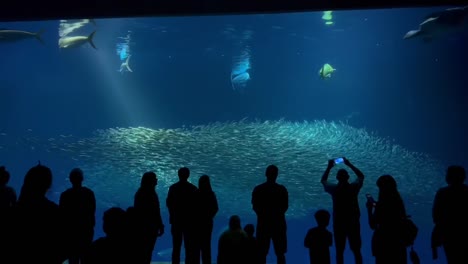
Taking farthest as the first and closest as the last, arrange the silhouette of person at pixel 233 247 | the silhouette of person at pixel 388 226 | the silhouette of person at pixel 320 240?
the silhouette of person at pixel 320 240
the silhouette of person at pixel 388 226
the silhouette of person at pixel 233 247

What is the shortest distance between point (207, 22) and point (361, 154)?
13.2 meters

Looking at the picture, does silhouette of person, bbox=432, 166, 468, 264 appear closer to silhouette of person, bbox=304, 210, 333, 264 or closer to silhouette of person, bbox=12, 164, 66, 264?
silhouette of person, bbox=304, 210, 333, 264

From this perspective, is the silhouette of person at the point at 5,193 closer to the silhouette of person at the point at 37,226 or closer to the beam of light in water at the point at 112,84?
the silhouette of person at the point at 37,226

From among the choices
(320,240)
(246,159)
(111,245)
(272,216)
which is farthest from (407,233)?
(246,159)

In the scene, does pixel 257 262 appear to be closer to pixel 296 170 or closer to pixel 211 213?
pixel 211 213

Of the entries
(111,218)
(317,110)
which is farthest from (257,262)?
(317,110)

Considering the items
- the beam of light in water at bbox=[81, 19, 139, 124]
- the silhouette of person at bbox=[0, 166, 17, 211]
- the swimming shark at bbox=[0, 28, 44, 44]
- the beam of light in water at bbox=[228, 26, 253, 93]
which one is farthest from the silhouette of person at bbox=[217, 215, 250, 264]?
the beam of light in water at bbox=[81, 19, 139, 124]

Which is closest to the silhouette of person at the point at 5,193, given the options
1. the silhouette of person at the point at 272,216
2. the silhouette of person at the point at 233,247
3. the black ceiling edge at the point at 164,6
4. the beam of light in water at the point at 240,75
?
the silhouette of person at the point at 233,247

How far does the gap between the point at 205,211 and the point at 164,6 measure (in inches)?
154

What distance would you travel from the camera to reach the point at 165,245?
102ft

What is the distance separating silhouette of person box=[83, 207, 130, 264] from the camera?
281cm

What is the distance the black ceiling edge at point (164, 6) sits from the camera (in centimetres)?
648

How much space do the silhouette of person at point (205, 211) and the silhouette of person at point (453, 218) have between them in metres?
2.90

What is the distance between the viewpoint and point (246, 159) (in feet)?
72.1
